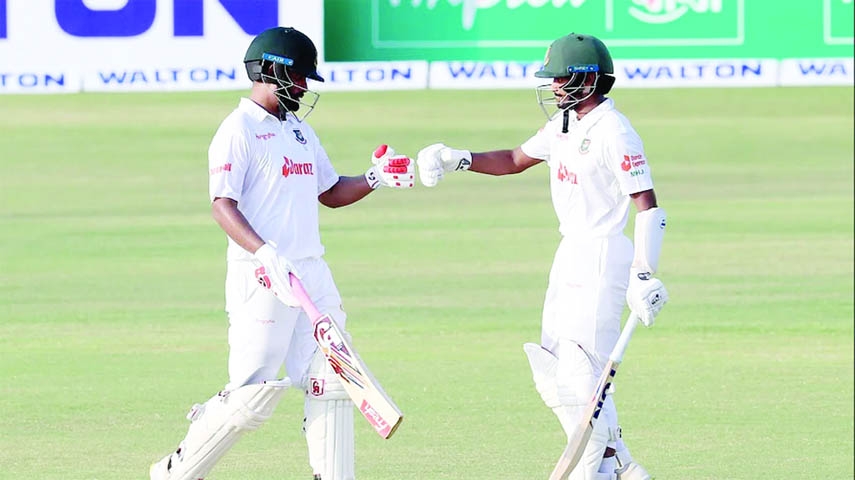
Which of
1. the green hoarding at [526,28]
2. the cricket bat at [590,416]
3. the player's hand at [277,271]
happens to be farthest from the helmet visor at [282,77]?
the green hoarding at [526,28]

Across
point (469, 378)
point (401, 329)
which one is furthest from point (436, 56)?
point (469, 378)

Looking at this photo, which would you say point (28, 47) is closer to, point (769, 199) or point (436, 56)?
point (436, 56)

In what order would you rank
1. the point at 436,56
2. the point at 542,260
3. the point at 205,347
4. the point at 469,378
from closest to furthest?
the point at 469,378 → the point at 205,347 → the point at 542,260 → the point at 436,56

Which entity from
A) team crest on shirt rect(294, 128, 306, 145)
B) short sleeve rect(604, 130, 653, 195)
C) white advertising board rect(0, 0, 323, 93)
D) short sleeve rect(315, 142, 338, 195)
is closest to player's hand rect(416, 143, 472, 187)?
short sleeve rect(315, 142, 338, 195)

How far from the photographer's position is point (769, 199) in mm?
17781

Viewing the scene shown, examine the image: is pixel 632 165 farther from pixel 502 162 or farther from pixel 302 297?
pixel 302 297

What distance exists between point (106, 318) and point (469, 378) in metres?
3.10

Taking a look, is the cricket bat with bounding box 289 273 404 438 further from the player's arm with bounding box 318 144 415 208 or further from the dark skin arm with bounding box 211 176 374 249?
the player's arm with bounding box 318 144 415 208

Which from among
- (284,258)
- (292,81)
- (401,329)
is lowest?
(401,329)

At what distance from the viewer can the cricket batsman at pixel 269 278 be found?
6027 millimetres

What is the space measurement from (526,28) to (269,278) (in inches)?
376

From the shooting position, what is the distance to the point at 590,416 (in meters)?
6.21

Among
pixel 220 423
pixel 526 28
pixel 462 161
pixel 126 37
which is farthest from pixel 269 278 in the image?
pixel 526 28

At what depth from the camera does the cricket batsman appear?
6027mm
